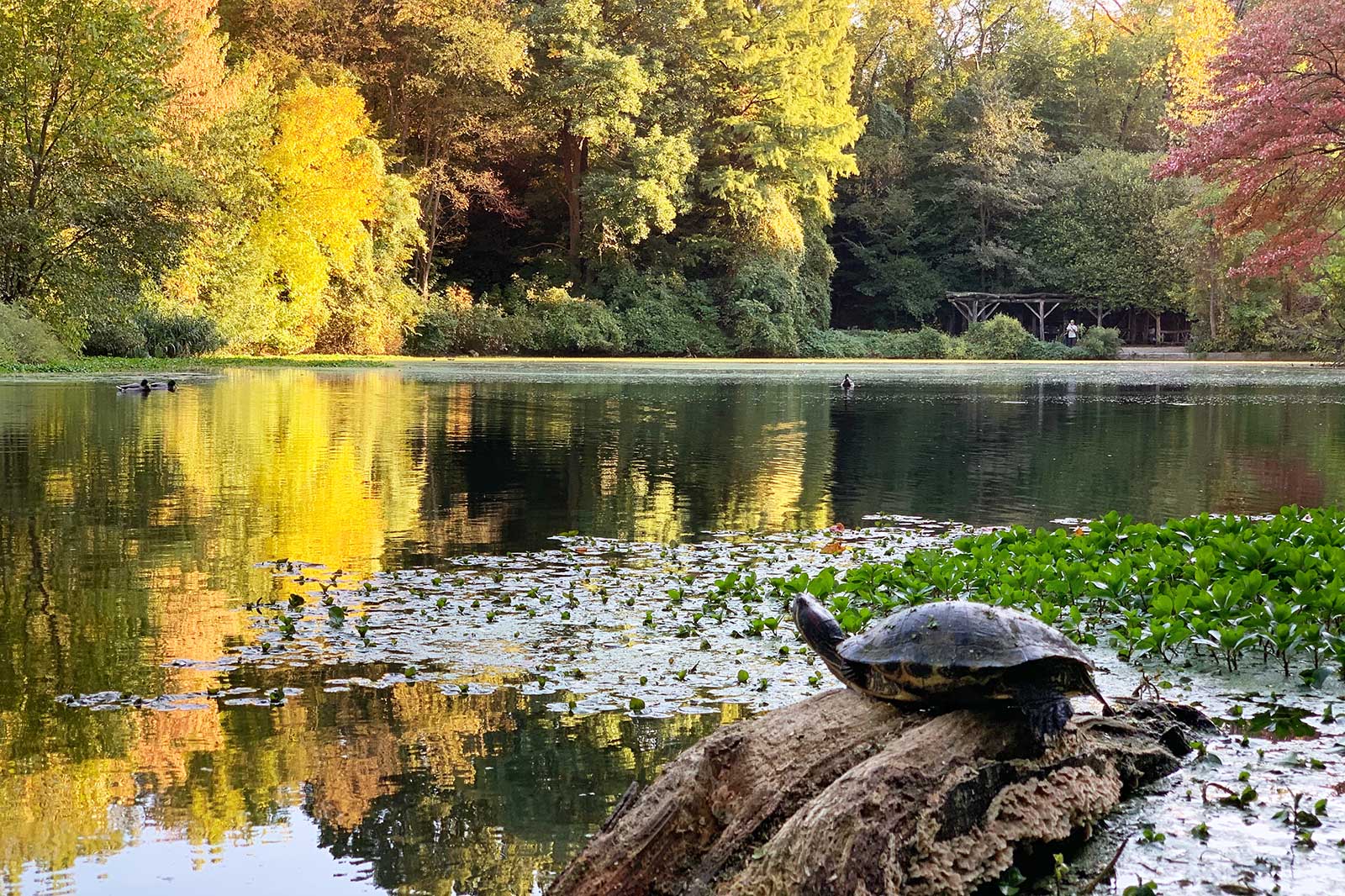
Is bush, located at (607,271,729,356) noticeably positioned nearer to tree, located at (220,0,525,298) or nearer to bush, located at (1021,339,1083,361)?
tree, located at (220,0,525,298)

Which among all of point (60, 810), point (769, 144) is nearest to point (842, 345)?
point (769, 144)

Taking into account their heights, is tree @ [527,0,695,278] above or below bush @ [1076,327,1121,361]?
above

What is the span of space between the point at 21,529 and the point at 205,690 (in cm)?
547

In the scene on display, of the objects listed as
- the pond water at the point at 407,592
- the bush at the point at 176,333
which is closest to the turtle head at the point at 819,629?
the pond water at the point at 407,592

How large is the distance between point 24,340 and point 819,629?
106 ft

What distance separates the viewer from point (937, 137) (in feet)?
214

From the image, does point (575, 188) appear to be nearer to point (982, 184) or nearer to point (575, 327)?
point (575, 327)

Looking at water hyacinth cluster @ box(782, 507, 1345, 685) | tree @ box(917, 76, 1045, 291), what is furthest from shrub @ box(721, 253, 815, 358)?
water hyacinth cluster @ box(782, 507, 1345, 685)

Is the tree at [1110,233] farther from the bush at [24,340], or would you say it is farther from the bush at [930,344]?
the bush at [24,340]

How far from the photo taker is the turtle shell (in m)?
4.19

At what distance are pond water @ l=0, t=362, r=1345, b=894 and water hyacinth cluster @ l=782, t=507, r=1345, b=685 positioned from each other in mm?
1098

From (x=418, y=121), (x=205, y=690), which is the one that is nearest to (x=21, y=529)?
(x=205, y=690)

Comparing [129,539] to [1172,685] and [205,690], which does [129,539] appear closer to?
[205,690]

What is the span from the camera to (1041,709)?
4.21 meters
